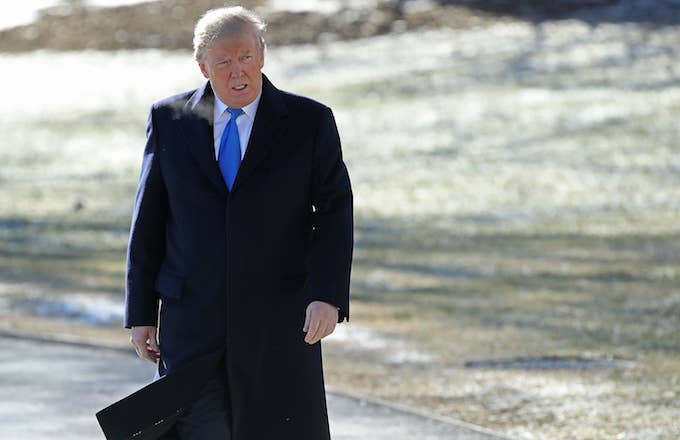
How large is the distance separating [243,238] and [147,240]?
0.32m

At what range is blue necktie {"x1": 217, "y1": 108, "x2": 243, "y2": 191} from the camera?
5.02m

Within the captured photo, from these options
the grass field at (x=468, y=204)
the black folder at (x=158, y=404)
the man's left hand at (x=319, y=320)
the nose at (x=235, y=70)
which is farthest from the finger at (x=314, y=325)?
the grass field at (x=468, y=204)

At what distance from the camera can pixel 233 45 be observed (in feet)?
16.1

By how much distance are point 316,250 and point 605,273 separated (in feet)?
28.5

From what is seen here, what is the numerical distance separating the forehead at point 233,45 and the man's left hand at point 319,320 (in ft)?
2.52

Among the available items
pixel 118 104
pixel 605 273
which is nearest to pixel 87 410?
pixel 605 273

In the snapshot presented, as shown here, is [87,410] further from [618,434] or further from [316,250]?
[316,250]

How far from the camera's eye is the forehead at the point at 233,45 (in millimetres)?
4898

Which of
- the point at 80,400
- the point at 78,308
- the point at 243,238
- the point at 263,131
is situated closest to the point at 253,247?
the point at 243,238

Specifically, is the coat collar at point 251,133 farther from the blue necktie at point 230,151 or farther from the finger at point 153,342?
the finger at point 153,342

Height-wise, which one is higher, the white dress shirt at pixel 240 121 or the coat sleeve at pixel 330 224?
the white dress shirt at pixel 240 121

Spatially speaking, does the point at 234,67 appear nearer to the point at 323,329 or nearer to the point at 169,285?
the point at 169,285

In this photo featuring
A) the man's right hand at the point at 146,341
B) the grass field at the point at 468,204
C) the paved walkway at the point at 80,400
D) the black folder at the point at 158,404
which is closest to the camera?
the black folder at the point at 158,404

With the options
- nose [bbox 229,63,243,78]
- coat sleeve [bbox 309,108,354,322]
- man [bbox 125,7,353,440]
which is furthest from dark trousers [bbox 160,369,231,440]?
nose [bbox 229,63,243,78]
